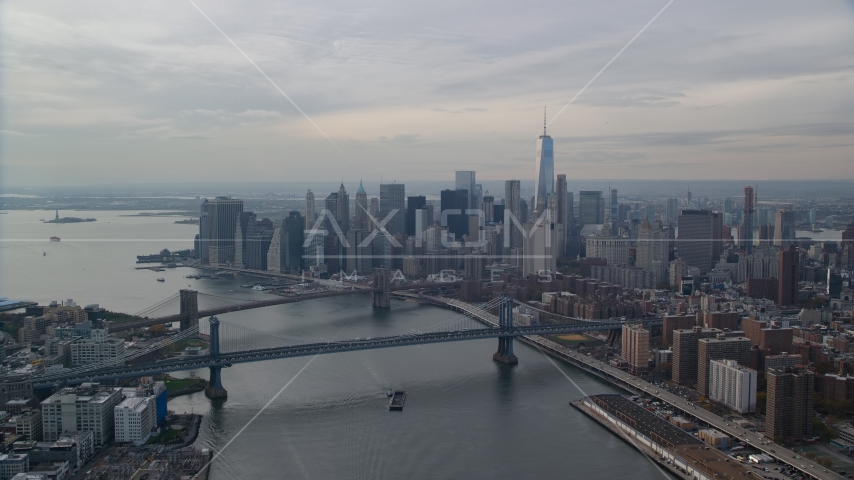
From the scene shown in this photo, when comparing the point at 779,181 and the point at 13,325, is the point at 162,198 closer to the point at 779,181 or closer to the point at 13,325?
the point at 13,325

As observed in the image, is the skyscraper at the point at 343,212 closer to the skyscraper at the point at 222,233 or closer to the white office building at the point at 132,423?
the skyscraper at the point at 222,233

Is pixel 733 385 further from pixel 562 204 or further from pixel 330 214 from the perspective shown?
pixel 330 214

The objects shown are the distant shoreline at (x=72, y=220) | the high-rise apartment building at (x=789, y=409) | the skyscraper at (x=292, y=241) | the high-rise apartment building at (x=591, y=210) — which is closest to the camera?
the high-rise apartment building at (x=789, y=409)

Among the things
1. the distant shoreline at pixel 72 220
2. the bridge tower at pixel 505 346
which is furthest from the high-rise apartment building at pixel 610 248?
the distant shoreline at pixel 72 220

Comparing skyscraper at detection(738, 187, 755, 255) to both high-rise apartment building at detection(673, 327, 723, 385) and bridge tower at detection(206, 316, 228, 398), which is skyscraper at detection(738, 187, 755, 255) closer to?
high-rise apartment building at detection(673, 327, 723, 385)

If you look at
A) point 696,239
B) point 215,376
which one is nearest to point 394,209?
point 696,239

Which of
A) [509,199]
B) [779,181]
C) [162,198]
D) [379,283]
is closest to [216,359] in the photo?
[379,283]
